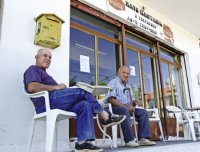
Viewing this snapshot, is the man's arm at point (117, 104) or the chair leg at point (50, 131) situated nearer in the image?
the chair leg at point (50, 131)

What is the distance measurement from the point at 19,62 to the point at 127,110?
54.1 inches

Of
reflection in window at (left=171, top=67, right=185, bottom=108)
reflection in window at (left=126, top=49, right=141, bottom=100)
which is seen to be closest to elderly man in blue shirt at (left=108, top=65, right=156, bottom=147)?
reflection in window at (left=126, top=49, right=141, bottom=100)

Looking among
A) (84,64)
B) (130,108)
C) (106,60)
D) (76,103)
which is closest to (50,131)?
(76,103)

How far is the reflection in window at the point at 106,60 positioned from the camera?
4.18 meters

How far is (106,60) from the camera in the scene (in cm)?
441

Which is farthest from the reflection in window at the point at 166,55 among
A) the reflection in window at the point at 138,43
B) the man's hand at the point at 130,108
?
the man's hand at the point at 130,108

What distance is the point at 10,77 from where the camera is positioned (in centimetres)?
261

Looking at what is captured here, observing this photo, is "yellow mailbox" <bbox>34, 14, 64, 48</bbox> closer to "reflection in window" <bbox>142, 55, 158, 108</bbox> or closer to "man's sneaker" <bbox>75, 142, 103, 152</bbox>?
"man's sneaker" <bbox>75, 142, 103, 152</bbox>

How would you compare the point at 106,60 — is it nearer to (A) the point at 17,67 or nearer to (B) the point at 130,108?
(B) the point at 130,108

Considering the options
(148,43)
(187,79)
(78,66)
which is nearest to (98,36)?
(78,66)

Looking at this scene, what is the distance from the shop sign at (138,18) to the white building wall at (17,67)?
5.29ft

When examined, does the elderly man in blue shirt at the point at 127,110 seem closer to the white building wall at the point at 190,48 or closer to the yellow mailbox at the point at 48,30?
the yellow mailbox at the point at 48,30

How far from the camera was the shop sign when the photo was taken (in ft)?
14.2

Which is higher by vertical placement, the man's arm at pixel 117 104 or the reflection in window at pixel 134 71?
the reflection in window at pixel 134 71
